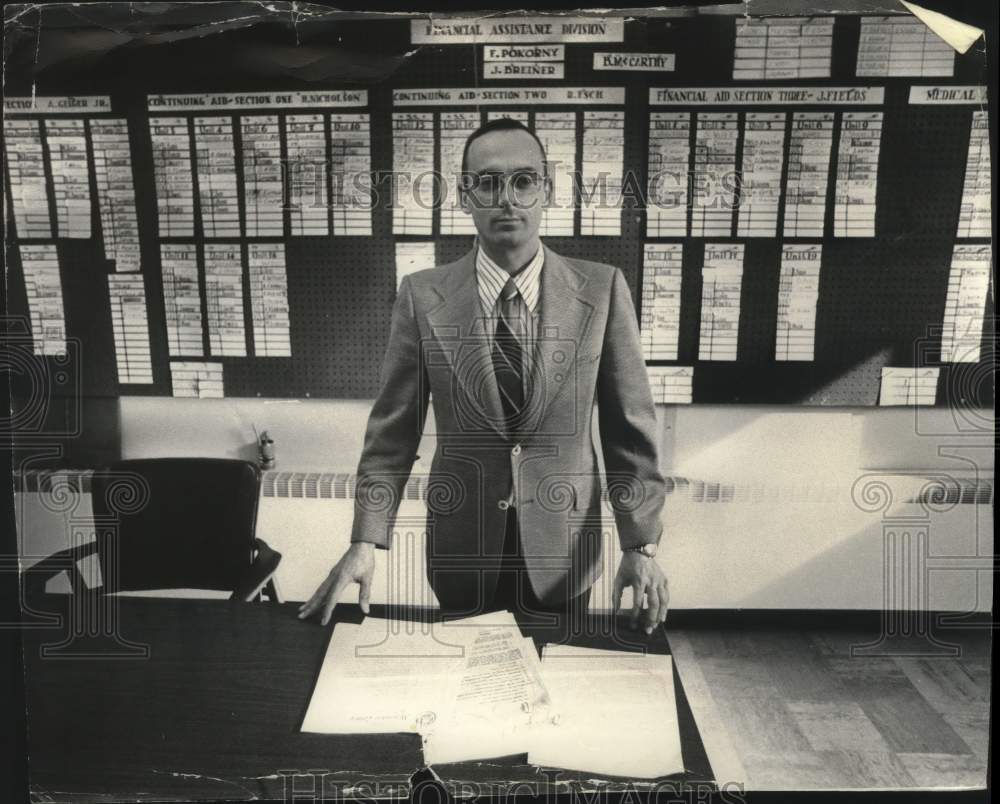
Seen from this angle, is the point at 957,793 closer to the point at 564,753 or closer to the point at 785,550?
the point at 785,550

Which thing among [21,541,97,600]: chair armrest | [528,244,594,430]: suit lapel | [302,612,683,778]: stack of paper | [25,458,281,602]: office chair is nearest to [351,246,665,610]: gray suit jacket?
[528,244,594,430]: suit lapel

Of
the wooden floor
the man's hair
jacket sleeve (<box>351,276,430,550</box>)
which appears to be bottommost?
the wooden floor

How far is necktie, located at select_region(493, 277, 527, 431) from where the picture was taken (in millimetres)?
1194

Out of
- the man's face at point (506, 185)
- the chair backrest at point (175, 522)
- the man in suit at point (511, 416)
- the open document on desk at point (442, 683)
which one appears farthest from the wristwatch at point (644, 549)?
the chair backrest at point (175, 522)

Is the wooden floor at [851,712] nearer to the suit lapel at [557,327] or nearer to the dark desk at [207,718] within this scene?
the dark desk at [207,718]

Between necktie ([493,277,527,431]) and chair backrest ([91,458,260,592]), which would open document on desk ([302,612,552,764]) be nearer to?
chair backrest ([91,458,260,592])

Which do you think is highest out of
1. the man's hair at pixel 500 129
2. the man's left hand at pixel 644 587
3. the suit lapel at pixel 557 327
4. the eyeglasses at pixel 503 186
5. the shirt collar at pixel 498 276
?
the man's hair at pixel 500 129

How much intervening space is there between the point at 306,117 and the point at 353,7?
0.21m

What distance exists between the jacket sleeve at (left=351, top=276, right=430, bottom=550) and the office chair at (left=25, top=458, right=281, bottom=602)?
0.66ft

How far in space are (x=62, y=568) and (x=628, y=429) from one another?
113 cm

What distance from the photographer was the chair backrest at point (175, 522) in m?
1.26

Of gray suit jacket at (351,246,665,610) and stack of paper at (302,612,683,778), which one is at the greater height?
gray suit jacket at (351,246,665,610)

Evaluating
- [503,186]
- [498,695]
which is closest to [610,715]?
[498,695]

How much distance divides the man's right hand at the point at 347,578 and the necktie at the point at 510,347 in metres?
0.40
